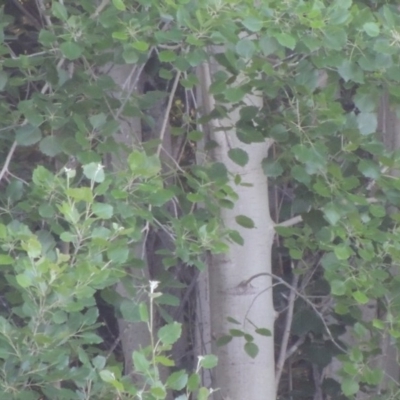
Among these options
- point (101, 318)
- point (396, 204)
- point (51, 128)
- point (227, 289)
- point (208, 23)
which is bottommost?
point (101, 318)

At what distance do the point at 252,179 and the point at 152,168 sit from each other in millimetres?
538

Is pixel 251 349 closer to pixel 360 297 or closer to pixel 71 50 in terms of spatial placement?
pixel 360 297

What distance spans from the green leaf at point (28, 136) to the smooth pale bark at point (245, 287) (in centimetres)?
44

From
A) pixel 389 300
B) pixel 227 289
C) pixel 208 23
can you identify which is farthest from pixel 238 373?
pixel 208 23

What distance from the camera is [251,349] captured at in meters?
1.77

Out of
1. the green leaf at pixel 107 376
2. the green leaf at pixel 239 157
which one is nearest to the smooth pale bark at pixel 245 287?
the green leaf at pixel 239 157

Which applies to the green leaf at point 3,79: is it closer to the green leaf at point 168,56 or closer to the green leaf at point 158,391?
the green leaf at point 168,56

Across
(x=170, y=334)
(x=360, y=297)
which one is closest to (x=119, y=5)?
(x=170, y=334)

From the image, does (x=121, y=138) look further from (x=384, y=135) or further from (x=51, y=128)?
(x=384, y=135)

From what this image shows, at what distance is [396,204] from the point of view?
67.8 inches

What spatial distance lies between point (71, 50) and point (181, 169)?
0.34 metres

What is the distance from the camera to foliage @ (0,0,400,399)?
131 cm

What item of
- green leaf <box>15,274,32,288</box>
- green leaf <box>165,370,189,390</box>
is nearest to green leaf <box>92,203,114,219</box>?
green leaf <box>15,274,32,288</box>

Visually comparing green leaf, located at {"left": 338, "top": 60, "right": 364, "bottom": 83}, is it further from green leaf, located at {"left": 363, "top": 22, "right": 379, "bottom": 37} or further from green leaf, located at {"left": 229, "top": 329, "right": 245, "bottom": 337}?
green leaf, located at {"left": 229, "top": 329, "right": 245, "bottom": 337}
